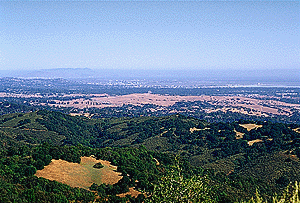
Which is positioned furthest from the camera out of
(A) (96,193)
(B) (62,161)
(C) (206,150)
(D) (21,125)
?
(D) (21,125)

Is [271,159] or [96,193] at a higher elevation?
[96,193]

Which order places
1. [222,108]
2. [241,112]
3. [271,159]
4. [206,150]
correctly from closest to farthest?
1. [271,159]
2. [206,150]
3. [241,112]
4. [222,108]

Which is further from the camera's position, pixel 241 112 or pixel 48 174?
pixel 241 112

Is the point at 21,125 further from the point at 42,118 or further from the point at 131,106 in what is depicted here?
the point at 131,106

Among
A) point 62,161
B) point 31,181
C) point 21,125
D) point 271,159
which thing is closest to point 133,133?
point 21,125

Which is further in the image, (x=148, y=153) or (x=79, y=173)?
(x=148, y=153)

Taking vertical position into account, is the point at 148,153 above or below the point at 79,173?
below

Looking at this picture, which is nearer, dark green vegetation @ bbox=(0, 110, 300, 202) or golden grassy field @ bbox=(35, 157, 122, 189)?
dark green vegetation @ bbox=(0, 110, 300, 202)
